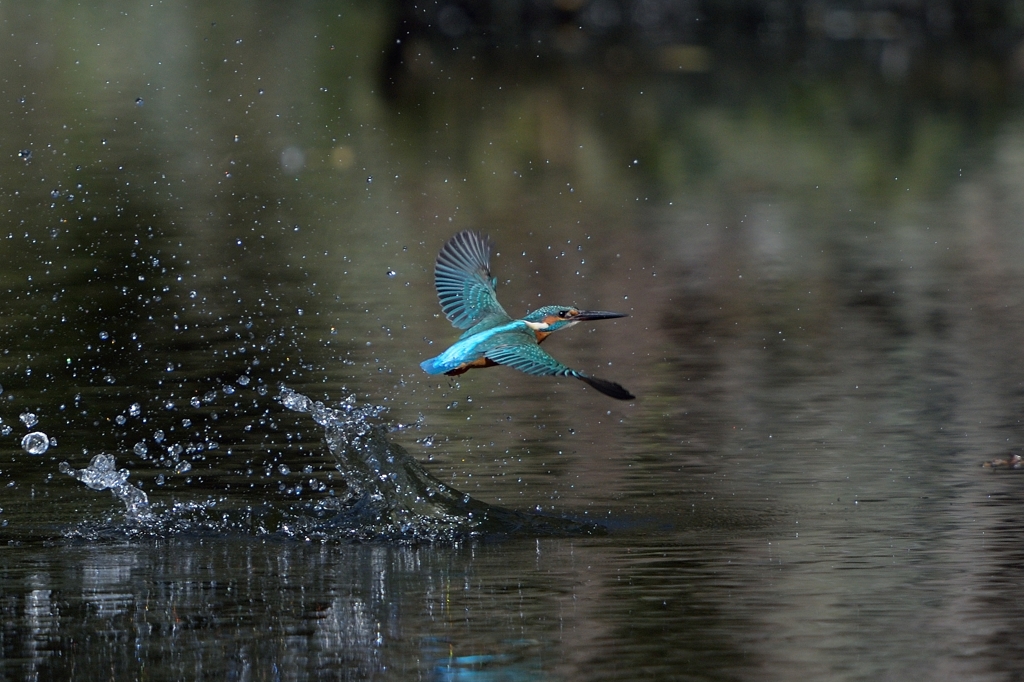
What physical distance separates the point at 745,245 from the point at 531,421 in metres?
7.62

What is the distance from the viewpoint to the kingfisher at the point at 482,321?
7.67m

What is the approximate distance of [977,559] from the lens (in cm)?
751

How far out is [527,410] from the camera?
1094 centimetres

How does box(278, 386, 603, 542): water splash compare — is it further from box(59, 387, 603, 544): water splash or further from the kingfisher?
the kingfisher

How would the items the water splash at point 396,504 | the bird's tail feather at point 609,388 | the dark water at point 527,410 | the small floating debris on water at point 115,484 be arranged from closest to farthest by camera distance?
the bird's tail feather at point 609,388 < the dark water at point 527,410 < the water splash at point 396,504 < the small floating debris on water at point 115,484

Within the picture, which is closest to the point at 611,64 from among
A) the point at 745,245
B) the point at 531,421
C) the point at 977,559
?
the point at 745,245

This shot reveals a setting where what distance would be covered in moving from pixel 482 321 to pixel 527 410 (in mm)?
2593

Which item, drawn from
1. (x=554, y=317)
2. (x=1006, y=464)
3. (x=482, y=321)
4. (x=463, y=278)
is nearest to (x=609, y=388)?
(x=554, y=317)

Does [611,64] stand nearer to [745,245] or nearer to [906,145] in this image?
[906,145]

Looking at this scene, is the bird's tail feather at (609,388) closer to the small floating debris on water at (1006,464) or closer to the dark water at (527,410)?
the dark water at (527,410)

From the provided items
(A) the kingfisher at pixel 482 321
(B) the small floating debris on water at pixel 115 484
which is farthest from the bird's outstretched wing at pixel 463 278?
(B) the small floating debris on water at pixel 115 484

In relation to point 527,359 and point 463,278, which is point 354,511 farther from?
point 527,359

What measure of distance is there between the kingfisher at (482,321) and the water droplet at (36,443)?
223 cm

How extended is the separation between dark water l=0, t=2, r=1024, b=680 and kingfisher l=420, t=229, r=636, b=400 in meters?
0.66
